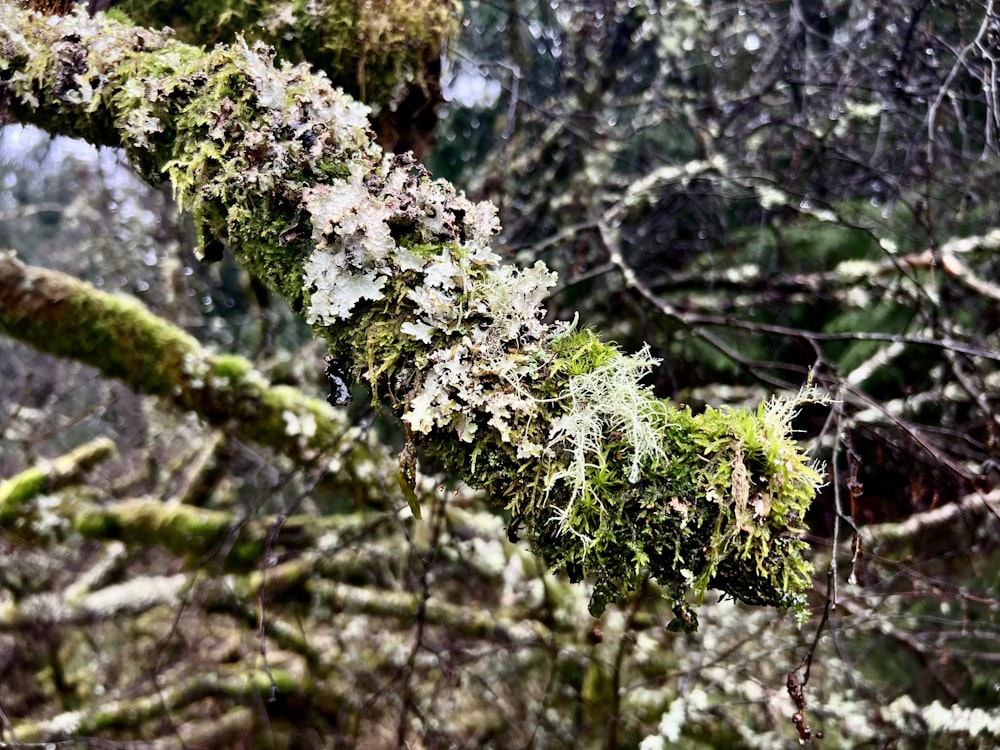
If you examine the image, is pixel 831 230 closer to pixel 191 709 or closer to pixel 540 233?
pixel 540 233

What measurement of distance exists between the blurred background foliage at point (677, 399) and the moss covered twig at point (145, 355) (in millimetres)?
309

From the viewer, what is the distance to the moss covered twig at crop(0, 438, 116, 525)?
3.34 meters

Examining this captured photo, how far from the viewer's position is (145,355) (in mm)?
2668

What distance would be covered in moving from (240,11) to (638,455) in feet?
5.28

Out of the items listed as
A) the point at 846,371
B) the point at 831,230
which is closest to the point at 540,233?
the point at 831,230

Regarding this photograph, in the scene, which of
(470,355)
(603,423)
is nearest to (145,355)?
(470,355)

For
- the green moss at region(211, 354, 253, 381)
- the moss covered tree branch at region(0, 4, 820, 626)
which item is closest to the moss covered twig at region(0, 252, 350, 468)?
the green moss at region(211, 354, 253, 381)

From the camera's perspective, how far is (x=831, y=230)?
4.48 metres

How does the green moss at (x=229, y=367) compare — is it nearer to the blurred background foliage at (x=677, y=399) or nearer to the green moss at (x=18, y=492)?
the blurred background foliage at (x=677, y=399)

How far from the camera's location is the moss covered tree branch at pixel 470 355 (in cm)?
94

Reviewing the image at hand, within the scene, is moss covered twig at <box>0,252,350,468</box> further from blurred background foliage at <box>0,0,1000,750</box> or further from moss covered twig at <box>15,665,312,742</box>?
moss covered twig at <box>15,665,312,742</box>

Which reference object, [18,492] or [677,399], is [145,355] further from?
[677,399]

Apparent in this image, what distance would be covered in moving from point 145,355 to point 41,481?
138cm

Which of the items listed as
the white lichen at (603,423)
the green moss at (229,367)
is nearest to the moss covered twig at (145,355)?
the green moss at (229,367)
